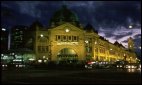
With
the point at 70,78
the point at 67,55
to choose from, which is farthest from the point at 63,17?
the point at 70,78

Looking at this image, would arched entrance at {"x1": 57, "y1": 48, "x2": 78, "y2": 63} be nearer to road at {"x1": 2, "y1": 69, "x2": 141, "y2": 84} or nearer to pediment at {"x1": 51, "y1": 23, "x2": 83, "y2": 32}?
pediment at {"x1": 51, "y1": 23, "x2": 83, "y2": 32}

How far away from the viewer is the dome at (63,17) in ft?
464

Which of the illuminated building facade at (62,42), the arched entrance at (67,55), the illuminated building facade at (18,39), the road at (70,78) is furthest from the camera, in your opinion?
the illuminated building facade at (18,39)

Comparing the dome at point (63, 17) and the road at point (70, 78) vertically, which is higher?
the dome at point (63, 17)

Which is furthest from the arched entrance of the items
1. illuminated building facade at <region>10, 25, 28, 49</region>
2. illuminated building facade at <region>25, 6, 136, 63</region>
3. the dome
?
illuminated building facade at <region>10, 25, 28, 49</region>

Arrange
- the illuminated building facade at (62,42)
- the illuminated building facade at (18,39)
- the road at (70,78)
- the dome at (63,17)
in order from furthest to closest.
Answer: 1. the illuminated building facade at (18,39)
2. the dome at (63,17)
3. the illuminated building facade at (62,42)
4. the road at (70,78)

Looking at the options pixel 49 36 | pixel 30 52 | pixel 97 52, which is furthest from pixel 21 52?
pixel 97 52

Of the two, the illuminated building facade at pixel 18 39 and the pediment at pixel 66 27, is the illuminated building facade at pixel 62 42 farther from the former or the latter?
the illuminated building facade at pixel 18 39

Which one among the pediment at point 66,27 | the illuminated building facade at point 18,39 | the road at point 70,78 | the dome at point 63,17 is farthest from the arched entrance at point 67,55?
the road at point 70,78

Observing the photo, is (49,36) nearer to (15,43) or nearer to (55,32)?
(55,32)

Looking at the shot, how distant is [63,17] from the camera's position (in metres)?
142

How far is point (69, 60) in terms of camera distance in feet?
412

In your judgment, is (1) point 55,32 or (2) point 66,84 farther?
(1) point 55,32

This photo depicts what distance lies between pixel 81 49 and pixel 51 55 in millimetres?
11522
